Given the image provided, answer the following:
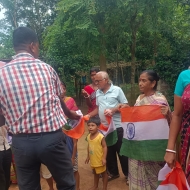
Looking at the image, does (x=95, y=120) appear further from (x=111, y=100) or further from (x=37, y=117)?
(x=37, y=117)

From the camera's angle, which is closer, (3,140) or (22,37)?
(22,37)

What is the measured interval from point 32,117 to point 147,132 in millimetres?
1402

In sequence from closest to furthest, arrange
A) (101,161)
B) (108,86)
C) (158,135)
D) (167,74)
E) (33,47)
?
(33,47) < (158,135) < (101,161) < (108,86) < (167,74)

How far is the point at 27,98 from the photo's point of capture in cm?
184

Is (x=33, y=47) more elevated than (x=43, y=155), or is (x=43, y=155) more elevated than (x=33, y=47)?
(x=33, y=47)

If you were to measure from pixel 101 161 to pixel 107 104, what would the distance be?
81cm

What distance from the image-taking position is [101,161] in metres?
3.61

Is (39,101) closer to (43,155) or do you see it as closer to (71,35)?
(43,155)

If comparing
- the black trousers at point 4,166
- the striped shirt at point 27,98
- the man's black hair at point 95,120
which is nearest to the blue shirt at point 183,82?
the striped shirt at point 27,98

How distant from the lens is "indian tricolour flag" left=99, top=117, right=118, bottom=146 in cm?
373

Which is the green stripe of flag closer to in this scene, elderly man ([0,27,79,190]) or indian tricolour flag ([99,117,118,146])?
indian tricolour flag ([99,117,118,146])

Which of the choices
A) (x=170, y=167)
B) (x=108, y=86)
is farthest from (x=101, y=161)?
(x=170, y=167)

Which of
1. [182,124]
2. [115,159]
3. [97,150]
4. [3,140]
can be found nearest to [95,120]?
[97,150]

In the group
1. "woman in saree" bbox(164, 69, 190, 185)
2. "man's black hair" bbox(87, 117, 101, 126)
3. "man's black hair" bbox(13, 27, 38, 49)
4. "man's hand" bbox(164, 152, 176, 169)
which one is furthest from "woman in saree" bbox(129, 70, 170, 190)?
"man's black hair" bbox(13, 27, 38, 49)
